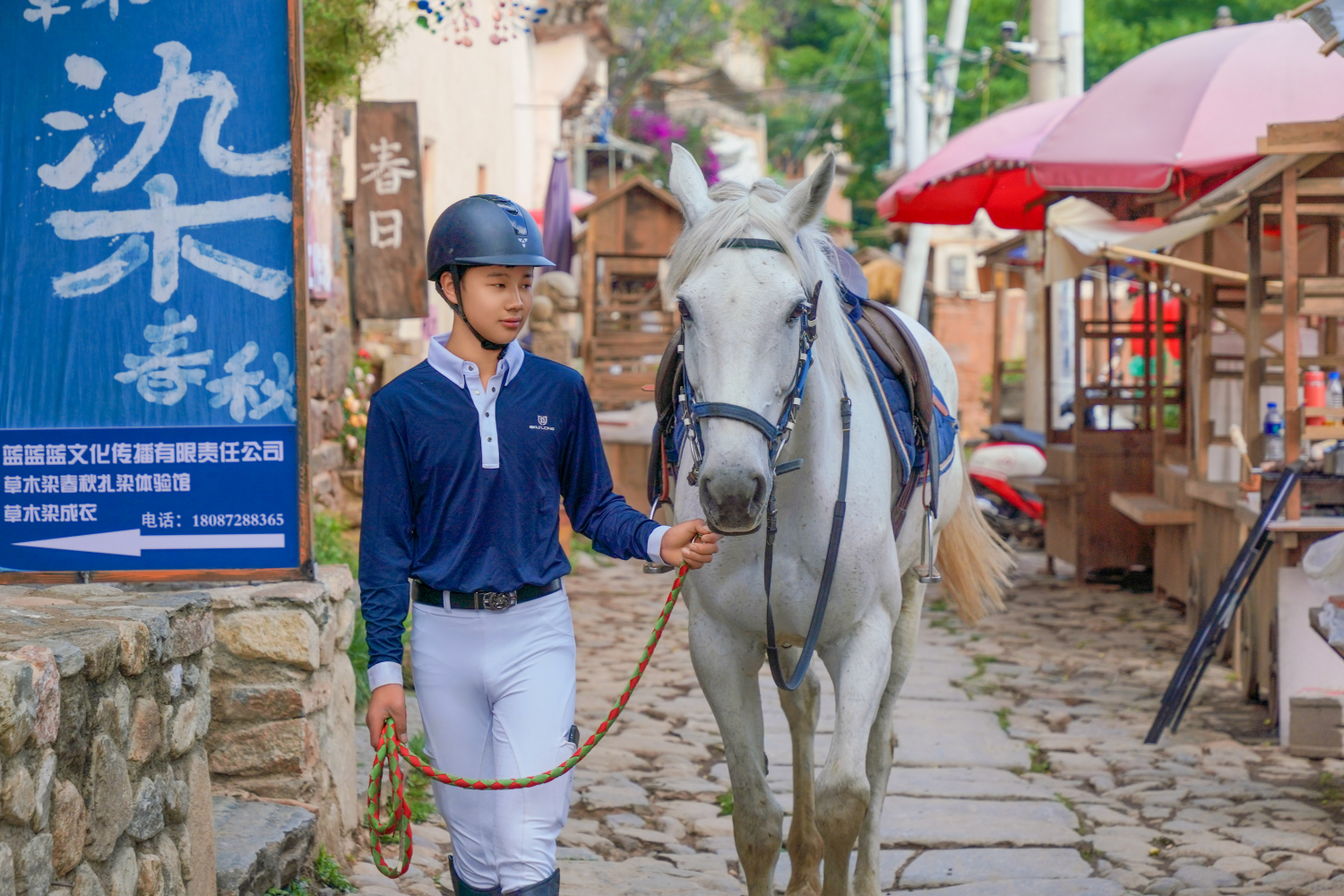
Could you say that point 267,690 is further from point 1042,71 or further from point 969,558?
point 1042,71

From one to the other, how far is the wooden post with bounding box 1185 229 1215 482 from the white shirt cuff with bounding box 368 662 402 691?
6.42m

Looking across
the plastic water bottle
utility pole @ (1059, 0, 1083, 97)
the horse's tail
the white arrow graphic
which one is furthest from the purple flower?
the white arrow graphic

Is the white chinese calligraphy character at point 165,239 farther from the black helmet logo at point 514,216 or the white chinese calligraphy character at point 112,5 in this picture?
the black helmet logo at point 514,216

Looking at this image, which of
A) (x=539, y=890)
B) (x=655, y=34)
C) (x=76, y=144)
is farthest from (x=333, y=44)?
(x=655, y=34)

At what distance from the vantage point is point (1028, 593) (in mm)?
10492

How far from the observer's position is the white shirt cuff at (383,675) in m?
2.89

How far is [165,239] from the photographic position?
3746mm

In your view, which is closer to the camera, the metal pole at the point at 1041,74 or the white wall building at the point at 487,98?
the white wall building at the point at 487,98

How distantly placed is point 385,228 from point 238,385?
482cm

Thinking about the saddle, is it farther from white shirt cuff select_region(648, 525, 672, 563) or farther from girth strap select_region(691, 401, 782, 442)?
girth strap select_region(691, 401, 782, 442)

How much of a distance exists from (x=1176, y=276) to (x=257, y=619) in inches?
285

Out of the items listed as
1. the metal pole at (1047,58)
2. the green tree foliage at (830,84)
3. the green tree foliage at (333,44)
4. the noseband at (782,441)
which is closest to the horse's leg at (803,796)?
the noseband at (782,441)

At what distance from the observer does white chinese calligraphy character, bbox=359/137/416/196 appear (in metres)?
8.39

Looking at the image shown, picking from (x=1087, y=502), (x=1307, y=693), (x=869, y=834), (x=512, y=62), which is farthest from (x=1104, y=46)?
(x=869, y=834)
